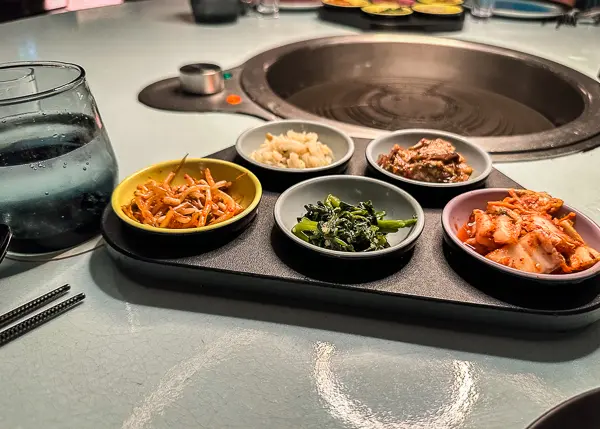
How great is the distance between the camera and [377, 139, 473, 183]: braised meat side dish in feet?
4.10

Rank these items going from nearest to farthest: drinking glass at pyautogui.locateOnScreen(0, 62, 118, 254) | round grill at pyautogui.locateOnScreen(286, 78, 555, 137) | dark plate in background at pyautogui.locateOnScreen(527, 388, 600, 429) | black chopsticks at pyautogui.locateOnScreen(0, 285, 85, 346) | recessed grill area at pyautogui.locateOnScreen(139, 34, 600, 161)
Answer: dark plate in background at pyautogui.locateOnScreen(527, 388, 600, 429)
black chopsticks at pyautogui.locateOnScreen(0, 285, 85, 346)
drinking glass at pyautogui.locateOnScreen(0, 62, 118, 254)
recessed grill area at pyautogui.locateOnScreen(139, 34, 600, 161)
round grill at pyautogui.locateOnScreen(286, 78, 555, 137)

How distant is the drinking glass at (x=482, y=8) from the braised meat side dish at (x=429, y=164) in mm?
1955

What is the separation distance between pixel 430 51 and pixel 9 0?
87.8 inches

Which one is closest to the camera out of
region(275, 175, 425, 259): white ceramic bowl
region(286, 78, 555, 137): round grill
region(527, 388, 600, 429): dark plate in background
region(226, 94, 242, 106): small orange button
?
region(527, 388, 600, 429): dark plate in background

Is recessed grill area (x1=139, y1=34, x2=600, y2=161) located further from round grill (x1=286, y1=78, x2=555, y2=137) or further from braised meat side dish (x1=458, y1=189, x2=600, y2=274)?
braised meat side dish (x1=458, y1=189, x2=600, y2=274)

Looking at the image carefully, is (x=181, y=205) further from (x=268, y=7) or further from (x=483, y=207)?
(x=268, y=7)

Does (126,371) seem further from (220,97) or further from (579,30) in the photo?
(579,30)

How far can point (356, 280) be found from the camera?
932mm

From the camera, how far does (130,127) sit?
5.30 ft

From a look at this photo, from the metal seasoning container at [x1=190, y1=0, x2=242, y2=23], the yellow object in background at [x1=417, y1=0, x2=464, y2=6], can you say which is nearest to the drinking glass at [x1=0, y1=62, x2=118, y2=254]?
the metal seasoning container at [x1=190, y1=0, x2=242, y2=23]

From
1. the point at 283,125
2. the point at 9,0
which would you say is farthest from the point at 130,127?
the point at 9,0

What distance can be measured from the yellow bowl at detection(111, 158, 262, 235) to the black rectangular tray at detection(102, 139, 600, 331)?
0.15ft

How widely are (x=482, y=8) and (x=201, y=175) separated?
2.36m

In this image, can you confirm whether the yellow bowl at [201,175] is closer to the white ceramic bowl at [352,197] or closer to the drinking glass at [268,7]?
the white ceramic bowl at [352,197]
